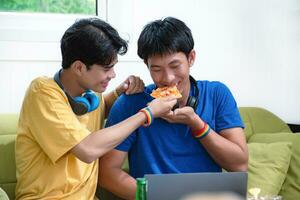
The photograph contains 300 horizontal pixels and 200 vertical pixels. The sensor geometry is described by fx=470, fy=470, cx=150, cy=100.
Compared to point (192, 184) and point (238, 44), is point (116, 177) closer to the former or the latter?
point (192, 184)

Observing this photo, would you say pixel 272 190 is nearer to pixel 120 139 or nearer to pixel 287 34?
pixel 120 139

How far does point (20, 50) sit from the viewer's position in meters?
2.29

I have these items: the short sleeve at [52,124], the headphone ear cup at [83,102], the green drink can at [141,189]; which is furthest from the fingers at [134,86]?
the green drink can at [141,189]

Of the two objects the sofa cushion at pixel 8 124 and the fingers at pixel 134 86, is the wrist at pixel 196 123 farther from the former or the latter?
the sofa cushion at pixel 8 124

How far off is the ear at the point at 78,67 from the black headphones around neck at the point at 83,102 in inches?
2.8

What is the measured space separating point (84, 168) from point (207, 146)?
0.49 meters

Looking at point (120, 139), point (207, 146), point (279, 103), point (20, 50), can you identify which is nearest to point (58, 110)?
point (120, 139)

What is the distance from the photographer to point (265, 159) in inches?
89.4

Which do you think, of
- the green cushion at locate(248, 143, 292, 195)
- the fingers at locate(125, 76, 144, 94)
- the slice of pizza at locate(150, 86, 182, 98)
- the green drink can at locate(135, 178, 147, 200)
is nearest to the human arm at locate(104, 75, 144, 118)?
the fingers at locate(125, 76, 144, 94)

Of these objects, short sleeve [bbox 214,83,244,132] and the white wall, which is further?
the white wall

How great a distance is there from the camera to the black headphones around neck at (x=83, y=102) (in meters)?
1.73

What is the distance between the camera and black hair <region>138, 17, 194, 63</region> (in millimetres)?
1824

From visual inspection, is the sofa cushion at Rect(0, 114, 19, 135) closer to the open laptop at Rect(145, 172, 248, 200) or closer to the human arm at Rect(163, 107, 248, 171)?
the human arm at Rect(163, 107, 248, 171)

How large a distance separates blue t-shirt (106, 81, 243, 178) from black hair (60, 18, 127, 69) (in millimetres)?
279
